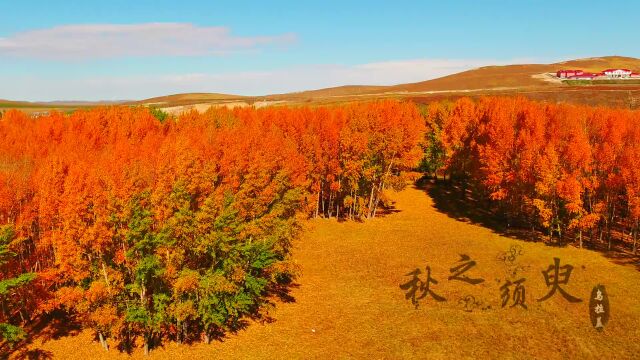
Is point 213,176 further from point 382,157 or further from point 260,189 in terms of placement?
point 382,157

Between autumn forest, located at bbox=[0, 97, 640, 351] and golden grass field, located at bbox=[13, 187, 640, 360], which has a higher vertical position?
autumn forest, located at bbox=[0, 97, 640, 351]

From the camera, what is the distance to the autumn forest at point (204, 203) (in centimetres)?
2808

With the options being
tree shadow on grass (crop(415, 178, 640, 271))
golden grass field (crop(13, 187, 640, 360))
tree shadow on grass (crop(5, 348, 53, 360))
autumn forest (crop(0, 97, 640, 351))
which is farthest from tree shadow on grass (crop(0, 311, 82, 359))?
tree shadow on grass (crop(415, 178, 640, 271))

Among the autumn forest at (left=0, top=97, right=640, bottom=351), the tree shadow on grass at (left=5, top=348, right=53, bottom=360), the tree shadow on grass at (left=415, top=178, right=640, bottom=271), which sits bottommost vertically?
the tree shadow on grass at (left=415, top=178, right=640, bottom=271)

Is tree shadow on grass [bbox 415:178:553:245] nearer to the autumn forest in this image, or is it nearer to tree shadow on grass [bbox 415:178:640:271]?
tree shadow on grass [bbox 415:178:640:271]

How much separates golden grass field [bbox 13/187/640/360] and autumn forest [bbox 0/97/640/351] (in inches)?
104

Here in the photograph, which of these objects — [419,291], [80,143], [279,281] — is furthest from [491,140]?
[80,143]

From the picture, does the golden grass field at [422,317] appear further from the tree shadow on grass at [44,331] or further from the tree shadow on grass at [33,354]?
the tree shadow on grass at [44,331]

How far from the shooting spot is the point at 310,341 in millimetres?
33750

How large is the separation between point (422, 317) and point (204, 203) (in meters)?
20.7

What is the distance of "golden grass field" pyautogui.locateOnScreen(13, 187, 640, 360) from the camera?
31625mm

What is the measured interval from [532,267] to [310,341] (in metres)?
28.3

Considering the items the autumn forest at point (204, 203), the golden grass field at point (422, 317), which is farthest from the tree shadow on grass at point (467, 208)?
the golden grass field at point (422, 317)

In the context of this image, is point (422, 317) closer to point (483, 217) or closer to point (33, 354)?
point (33, 354)
